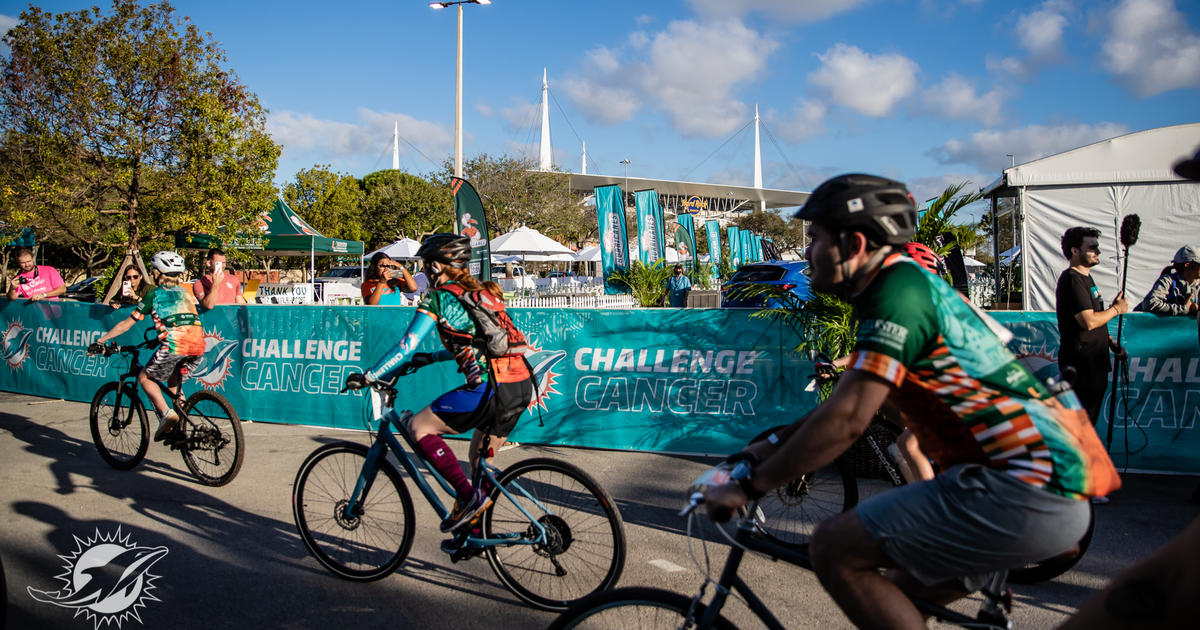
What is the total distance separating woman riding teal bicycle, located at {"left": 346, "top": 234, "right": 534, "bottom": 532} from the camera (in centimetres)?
391

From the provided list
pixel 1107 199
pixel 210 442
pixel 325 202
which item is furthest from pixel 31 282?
pixel 325 202

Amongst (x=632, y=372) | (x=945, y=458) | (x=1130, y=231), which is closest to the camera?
(x=945, y=458)

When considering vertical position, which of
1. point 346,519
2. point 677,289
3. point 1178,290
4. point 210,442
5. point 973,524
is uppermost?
point 677,289

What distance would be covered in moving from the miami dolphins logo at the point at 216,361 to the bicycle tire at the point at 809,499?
24.6ft

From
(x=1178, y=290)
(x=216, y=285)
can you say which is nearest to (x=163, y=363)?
(x=216, y=285)

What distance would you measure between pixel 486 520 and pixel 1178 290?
6339mm

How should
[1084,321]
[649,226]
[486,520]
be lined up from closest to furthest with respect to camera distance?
A: 1. [486,520]
2. [1084,321]
3. [649,226]

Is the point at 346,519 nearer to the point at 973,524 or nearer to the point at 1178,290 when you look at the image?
the point at 973,524

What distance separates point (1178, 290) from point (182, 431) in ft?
28.4

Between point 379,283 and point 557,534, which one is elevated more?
point 379,283

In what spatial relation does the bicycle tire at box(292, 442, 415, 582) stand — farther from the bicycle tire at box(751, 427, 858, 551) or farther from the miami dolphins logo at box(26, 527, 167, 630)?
the bicycle tire at box(751, 427, 858, 551)

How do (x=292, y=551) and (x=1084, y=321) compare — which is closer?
(x=292, y=551)

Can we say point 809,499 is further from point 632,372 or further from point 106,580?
point 106,580

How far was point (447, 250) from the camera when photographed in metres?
4.16
